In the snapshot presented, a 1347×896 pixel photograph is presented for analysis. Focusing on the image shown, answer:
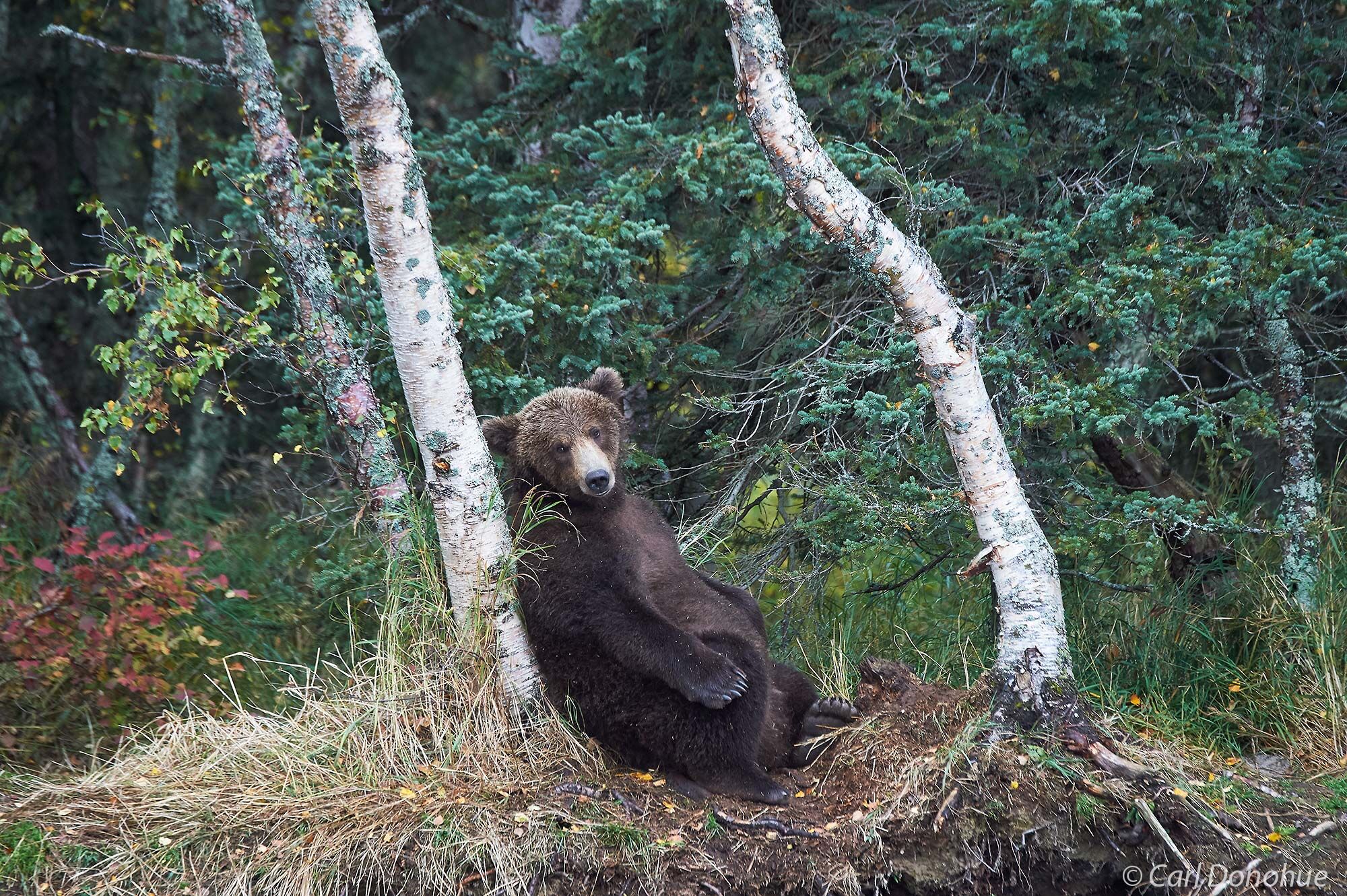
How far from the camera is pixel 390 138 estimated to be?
445cm

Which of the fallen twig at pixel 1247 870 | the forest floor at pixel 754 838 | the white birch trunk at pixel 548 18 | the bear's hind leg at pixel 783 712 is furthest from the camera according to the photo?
the white birch trunk at pixel 548 18

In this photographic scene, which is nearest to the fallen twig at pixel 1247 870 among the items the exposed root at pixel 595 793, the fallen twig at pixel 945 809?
the fallen twig at pixel 945 809

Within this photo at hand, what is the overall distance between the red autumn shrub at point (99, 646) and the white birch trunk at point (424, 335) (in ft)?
5.52

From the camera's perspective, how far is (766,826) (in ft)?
14.0

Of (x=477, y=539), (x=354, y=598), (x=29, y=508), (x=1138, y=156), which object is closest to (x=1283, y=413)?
(x=1138, y=156)

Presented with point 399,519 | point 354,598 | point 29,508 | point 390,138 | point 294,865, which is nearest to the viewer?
point 294,865

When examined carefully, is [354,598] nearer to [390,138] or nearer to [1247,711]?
[390,138]

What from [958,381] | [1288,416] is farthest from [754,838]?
[1288,416]

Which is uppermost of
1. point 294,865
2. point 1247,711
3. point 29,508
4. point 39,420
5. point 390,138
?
point 390,138

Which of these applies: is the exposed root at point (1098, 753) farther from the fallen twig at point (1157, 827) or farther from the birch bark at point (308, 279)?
the birch bark at point (308, 279)

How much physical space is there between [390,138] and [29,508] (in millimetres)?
4770

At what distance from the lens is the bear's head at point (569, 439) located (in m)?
4.67

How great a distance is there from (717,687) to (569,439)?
3.96 ft

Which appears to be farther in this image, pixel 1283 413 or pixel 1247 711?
pixel 1283 413
